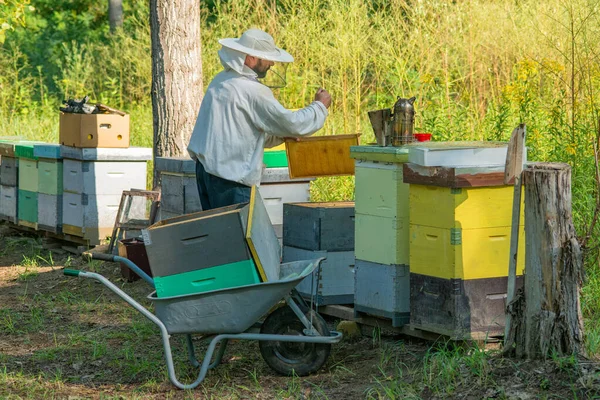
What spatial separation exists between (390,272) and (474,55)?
201 inches

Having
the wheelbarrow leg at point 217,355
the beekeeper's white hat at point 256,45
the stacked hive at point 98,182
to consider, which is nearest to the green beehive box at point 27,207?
the stacked hive at point 98,182

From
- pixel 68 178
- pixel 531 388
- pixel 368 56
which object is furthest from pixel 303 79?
pixel 531 388

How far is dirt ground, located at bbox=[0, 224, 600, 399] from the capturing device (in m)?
4.05

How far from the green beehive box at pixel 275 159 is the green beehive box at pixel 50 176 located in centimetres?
287

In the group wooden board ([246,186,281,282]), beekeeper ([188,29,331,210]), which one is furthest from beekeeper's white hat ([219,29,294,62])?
wooden board ([246,186,281,282])

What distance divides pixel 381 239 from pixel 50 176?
14.6 ft

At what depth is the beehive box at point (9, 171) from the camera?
29.8 feet

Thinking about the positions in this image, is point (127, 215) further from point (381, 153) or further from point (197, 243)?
point (381, 153)

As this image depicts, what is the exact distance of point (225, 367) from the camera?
16.5 feet

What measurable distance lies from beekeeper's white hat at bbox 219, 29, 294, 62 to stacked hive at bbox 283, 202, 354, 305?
36.4 inches

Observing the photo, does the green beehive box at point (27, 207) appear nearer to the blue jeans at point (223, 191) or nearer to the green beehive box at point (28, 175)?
the green beehive box at point (28, 175)

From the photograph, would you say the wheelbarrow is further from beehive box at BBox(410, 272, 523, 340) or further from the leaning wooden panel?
the leaning wooden panel

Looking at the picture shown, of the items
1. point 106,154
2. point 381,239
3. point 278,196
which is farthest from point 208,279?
point 106,154

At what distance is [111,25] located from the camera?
18.4 metres
